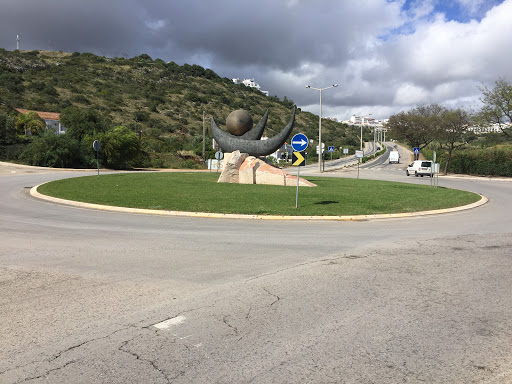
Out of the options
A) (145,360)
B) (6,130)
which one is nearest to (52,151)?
(6,130)

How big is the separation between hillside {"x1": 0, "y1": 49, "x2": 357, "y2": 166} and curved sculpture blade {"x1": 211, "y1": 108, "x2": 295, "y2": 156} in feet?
81.1

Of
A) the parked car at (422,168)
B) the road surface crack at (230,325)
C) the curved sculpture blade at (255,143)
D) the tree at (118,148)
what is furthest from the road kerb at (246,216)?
the parked car at (422,168)

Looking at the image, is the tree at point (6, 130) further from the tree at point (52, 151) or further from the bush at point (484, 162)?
the bush at point (484, 162)

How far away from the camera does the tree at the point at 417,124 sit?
229ft

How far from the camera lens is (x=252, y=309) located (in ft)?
15.6

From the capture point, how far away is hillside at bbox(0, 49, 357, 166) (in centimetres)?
6981

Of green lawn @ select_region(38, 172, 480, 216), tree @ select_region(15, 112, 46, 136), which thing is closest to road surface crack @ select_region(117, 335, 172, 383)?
green lawn @ select_region(38, 172, 480, 216)

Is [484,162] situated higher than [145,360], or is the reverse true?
[484,162]

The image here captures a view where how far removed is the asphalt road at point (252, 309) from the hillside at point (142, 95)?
142ft

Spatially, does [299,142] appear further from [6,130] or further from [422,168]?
[6,130]

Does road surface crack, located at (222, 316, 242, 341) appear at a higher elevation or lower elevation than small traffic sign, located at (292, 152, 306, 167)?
lower

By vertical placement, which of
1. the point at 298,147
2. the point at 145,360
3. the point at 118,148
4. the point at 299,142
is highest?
the point at 118,148

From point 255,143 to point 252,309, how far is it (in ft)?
69.6

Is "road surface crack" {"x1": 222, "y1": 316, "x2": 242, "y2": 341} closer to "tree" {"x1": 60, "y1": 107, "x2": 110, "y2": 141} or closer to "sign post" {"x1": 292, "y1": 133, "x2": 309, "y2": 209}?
"sign post" {"x1": 292, "y1": 133, "x2": 309, "y2": 209}
